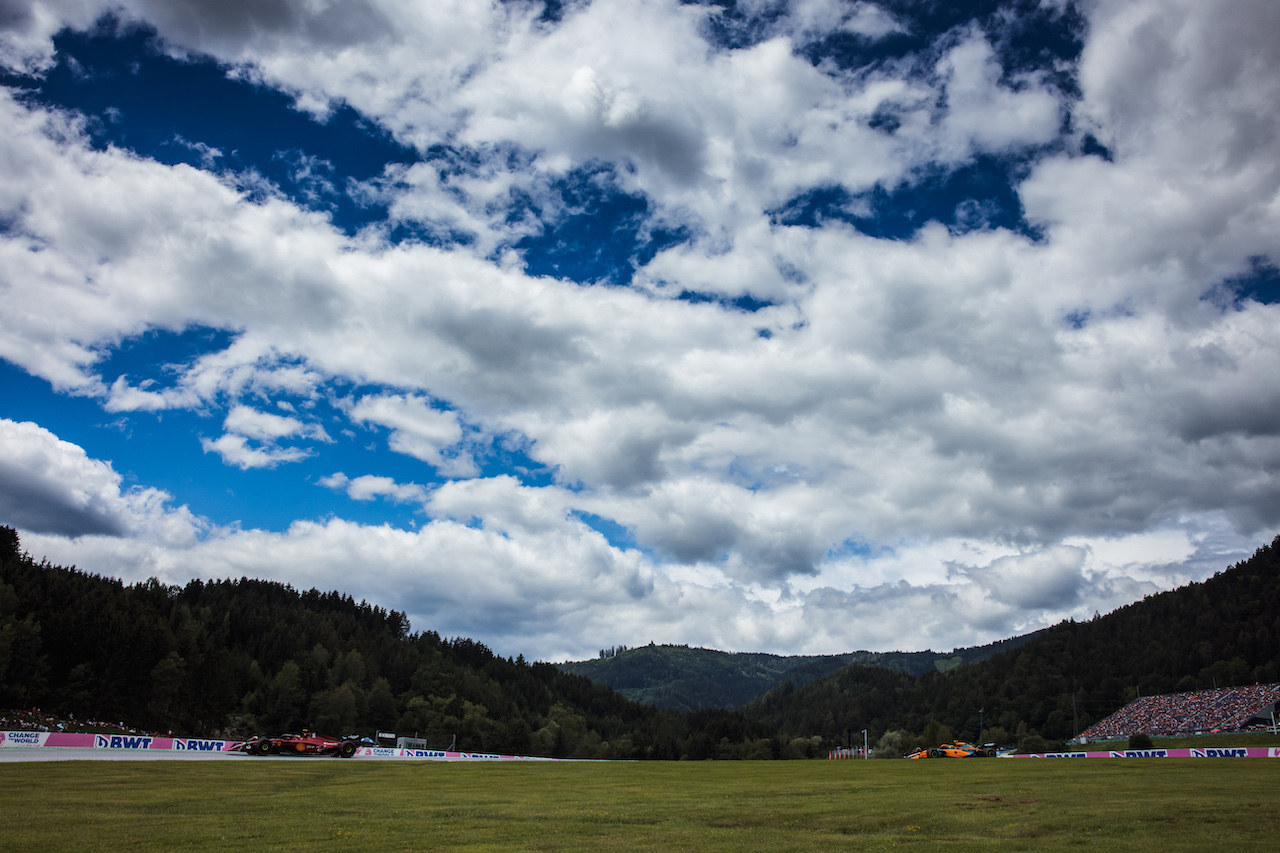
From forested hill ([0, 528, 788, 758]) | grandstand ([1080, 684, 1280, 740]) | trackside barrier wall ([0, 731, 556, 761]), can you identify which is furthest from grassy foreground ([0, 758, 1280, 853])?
grandstand ([1080, 684, 1280, 740])

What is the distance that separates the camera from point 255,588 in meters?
199

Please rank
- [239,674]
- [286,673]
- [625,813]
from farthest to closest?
[286,673] < [239,674] < [625,813]

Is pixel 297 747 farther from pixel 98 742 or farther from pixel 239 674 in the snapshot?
pixel 239 674

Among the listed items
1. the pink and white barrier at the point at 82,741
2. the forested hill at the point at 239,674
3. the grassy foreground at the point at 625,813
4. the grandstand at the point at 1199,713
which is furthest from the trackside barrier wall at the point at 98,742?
the grandstand at the point at 1199,713

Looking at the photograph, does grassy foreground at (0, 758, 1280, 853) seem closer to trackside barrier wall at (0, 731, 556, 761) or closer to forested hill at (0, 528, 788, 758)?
trackside barrier wall at (0, 731, 556, 761)

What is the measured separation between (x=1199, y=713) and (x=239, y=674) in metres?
168

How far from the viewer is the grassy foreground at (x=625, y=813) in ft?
65.3

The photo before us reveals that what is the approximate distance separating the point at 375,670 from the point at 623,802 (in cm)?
15150

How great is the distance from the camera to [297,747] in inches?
2724

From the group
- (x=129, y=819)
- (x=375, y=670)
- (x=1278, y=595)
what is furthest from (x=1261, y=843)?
(x=1278, y=595)

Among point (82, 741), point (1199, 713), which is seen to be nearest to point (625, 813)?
point (82, 741)

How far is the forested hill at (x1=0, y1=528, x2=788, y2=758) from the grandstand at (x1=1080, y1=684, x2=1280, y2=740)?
232ft

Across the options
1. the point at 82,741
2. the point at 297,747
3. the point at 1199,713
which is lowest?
the point at 1199,713

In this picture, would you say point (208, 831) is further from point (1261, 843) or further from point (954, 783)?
point (954, 783)
